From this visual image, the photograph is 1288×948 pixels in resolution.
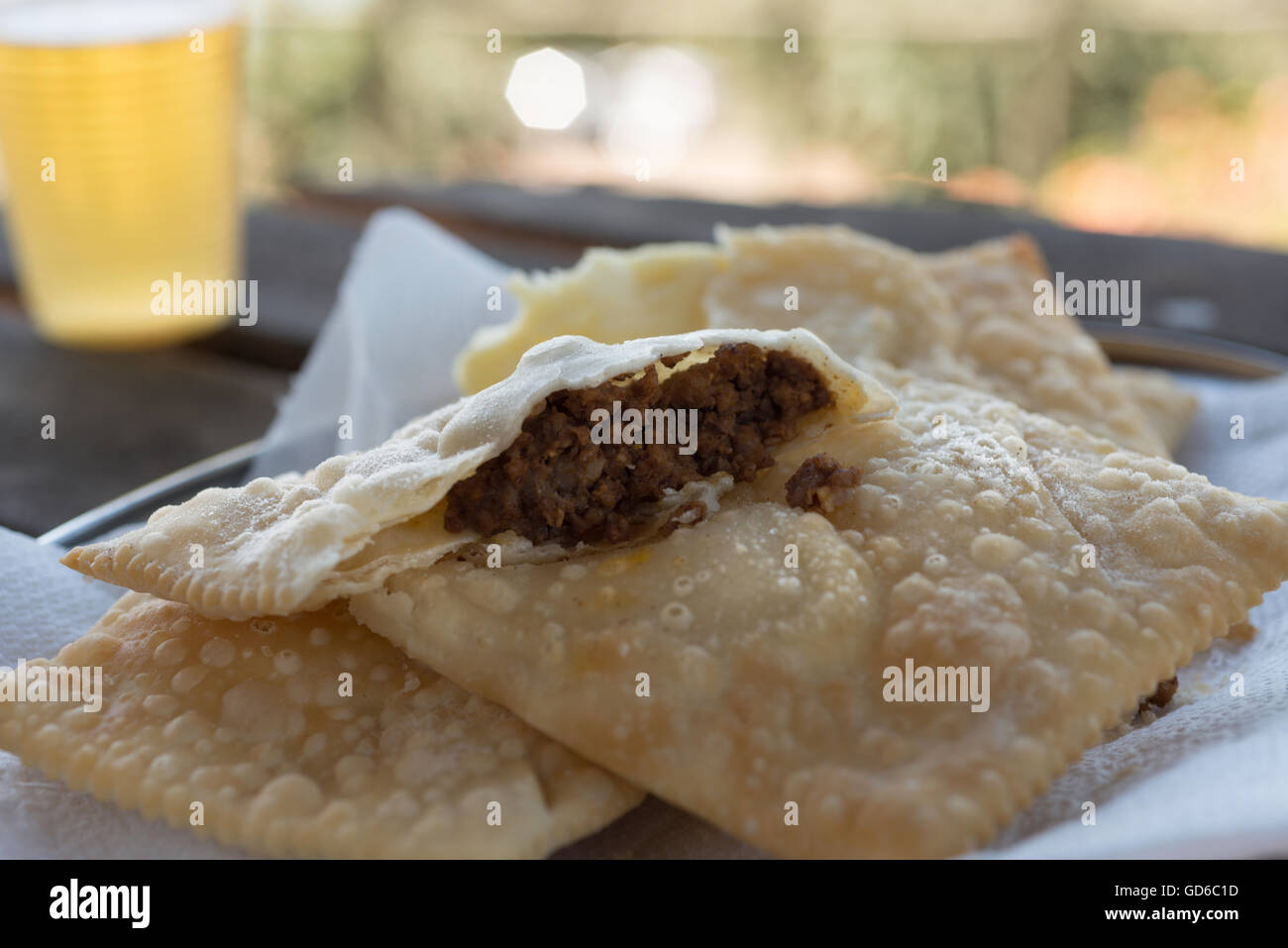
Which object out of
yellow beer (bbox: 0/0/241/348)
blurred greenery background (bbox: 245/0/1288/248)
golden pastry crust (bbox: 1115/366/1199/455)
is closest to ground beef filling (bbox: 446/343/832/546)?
golden pastry crust (bbox: 1115/366/1199/455)

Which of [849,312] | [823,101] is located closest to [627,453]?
[849,312]

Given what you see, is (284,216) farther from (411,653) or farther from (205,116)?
(411,653)

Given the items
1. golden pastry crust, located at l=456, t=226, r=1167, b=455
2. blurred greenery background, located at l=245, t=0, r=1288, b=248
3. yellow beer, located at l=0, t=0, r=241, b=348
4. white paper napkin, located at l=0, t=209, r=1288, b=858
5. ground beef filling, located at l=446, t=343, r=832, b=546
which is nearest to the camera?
white paper napkin, located at l=0, t=209, r=1288, b=858

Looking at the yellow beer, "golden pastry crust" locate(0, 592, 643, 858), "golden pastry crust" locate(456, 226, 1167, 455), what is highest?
the yellow beer

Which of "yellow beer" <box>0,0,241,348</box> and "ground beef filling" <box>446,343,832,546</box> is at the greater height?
"yellow beer" <box>0,0,241,348</box>

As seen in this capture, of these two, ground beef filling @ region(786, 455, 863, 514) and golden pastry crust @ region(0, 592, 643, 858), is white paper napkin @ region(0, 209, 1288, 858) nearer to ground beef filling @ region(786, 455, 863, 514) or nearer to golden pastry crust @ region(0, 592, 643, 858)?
golden pastry crust @ region(0, 592, 643, 858)
